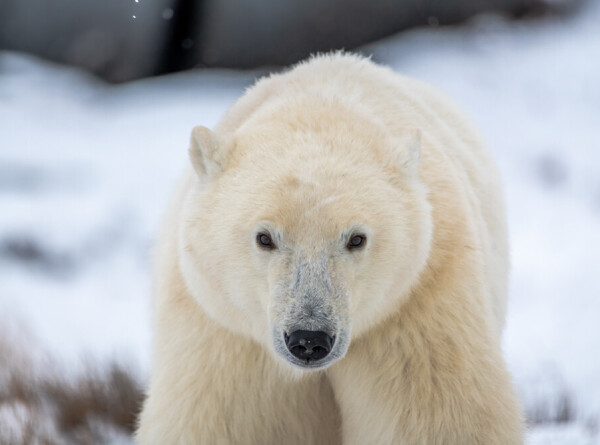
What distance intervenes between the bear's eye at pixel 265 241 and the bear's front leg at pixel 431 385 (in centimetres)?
53

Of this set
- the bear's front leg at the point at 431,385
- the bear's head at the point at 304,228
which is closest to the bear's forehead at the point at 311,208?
the bear's head at the point at 304,228

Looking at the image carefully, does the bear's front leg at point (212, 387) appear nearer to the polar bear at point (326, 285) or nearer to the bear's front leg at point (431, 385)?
the polar bear at point (326, 285)

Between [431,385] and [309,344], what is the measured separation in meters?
0.66

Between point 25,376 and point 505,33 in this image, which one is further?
point 505,33

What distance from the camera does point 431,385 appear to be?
2.93 meters

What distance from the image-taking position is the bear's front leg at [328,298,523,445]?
2.92m

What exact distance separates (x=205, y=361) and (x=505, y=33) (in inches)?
248

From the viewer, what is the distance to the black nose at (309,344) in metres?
2.42

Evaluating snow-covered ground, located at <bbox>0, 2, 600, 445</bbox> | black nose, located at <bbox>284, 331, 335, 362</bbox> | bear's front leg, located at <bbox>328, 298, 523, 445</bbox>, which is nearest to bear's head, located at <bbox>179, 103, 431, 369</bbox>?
black nose, located at <bbox>284, 331, 335, 362</bbox>

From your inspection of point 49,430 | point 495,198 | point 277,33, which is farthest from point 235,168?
point 277,33

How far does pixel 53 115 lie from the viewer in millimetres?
8250

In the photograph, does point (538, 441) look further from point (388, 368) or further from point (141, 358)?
point (141, 358)

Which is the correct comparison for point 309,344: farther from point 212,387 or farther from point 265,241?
point 212,387

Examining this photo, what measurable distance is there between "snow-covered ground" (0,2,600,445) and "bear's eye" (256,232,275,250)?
8.15 ft
